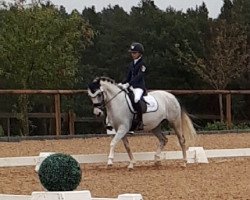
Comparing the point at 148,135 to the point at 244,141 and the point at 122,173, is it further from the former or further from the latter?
the point at 122,173

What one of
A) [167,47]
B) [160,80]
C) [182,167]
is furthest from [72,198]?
[167,47]

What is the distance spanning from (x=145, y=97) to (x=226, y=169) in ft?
6.48

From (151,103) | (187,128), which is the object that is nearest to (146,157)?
(151,103)

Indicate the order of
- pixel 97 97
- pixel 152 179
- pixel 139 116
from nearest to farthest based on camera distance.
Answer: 1. pixel 152 179
2. pixel 97 97
3. pixel 139 116

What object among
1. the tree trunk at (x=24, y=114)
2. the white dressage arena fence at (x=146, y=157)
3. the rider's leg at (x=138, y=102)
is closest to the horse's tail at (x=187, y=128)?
the white dressage arena fence at (x=146, y=157)

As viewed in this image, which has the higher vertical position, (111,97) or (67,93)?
(111,97)

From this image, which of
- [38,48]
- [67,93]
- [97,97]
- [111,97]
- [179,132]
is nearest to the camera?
[97,97]

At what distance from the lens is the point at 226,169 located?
1169 cm

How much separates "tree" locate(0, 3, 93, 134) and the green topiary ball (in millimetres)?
17227

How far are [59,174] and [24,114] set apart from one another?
16.4m

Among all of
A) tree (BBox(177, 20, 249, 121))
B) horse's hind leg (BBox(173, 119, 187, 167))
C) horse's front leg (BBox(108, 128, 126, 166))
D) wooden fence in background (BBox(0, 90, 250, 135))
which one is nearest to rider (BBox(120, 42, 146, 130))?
horse's front leg (BBox(108, 128, 126, 166))

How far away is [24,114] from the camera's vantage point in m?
23.2

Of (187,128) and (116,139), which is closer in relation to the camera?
(116,139)

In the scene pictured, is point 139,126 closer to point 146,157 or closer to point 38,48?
point 146,157
